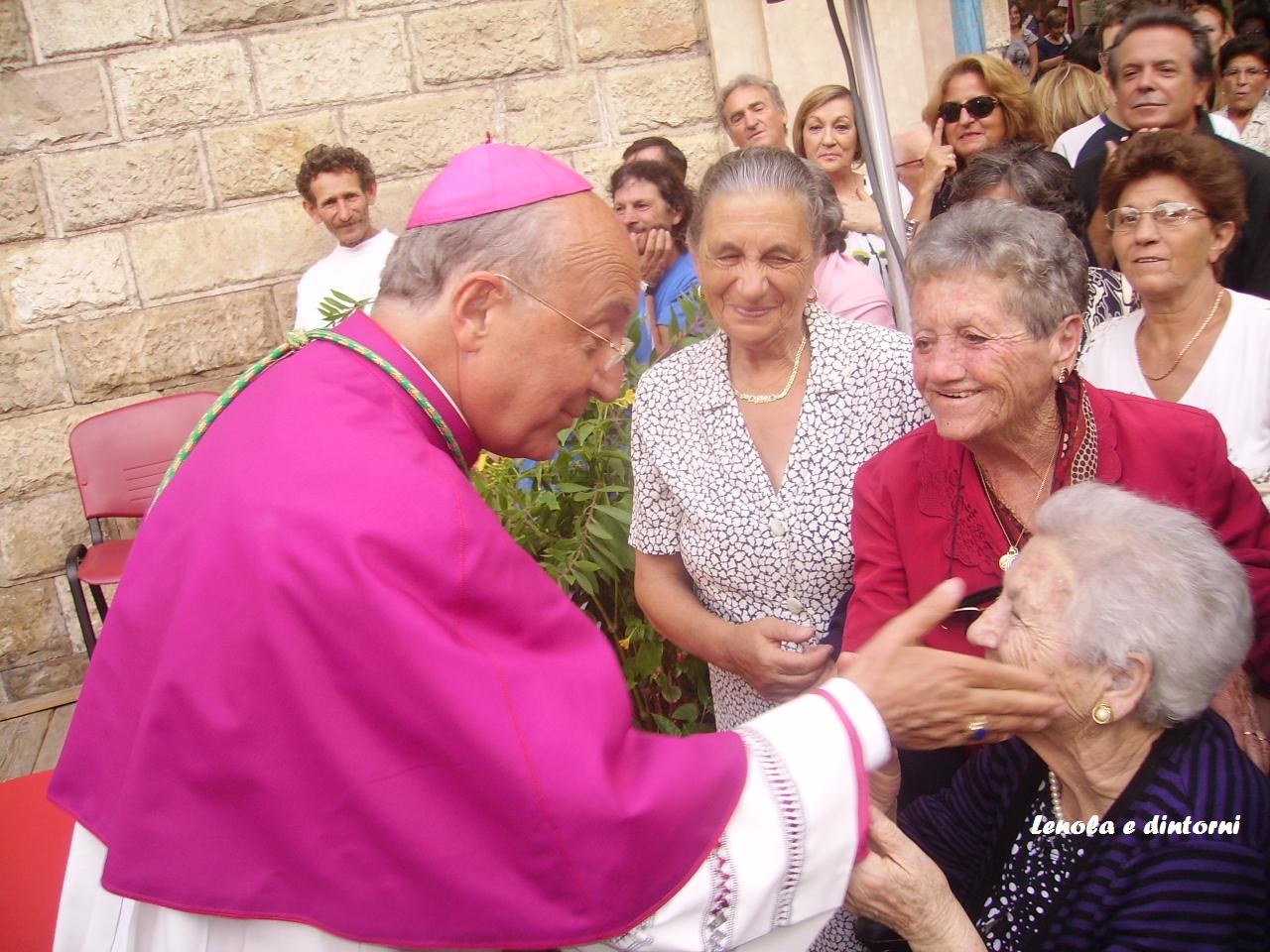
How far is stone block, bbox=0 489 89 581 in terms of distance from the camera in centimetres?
599

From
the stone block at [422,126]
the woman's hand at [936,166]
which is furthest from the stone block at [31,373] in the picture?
the woman's hand at [936,166]

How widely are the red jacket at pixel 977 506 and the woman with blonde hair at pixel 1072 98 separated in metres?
3.13

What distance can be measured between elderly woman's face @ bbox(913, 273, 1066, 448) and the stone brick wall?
402 centimetres

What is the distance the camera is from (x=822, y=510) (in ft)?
8.70

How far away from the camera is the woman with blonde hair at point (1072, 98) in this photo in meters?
5.12

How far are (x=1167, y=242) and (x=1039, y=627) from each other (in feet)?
4.60

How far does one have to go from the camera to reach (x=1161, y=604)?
1953 millimetres

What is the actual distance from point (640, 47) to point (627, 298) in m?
4.44

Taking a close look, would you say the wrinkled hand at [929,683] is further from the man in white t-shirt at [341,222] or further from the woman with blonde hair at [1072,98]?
the man in white t-shirt at [341,222]

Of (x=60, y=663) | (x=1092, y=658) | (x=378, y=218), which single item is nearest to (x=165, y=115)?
(x=378, y=218)

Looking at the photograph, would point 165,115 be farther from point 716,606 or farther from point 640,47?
point 716,606

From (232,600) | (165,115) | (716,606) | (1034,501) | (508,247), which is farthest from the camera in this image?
(165,115)

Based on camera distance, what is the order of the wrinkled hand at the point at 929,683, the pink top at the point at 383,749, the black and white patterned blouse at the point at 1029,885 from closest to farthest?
1. the pink top at the point at 383,749
2. the wrinkled hand at the point at 929,683
3. the black and white patterned blouse at the point at 1029,885

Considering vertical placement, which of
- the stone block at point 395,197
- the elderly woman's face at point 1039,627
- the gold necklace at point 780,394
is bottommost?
the elderly woman's face at point 1039,627
